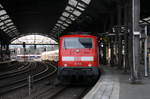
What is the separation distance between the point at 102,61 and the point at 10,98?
32.3 m

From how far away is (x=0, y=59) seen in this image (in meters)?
59.4

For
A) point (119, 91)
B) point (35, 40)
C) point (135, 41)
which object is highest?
point (35, 40)

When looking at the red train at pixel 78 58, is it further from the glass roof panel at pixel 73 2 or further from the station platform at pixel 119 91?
the glass roof panel at pixel 73 2

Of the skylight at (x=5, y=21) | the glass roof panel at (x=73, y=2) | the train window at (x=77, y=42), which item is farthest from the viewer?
the skylight at (x=5, y=21)

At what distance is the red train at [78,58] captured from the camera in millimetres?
17641

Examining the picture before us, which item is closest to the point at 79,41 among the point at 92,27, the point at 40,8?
the point at 40,8

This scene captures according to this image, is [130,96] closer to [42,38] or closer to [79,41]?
[79,41]

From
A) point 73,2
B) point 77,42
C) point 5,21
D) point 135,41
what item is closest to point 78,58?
point 77,42

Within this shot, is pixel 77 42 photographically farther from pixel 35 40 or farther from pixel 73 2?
pixel 35 40

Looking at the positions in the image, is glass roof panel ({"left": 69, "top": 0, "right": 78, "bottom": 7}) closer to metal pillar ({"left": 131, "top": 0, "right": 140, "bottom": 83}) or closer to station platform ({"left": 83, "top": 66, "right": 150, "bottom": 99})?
metal pillar ({"left": 131, "top": 0, "right": 140, "bottom": 83})

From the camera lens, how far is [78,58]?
17781 millimetres

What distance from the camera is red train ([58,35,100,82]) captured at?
17.6 meters

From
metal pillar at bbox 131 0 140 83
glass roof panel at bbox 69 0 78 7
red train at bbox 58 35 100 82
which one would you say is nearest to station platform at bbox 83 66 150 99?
metal pillar at bbox 131 0 140 83

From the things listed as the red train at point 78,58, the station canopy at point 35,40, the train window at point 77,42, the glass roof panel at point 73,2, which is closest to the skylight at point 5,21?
the glass roof panel at point 73,2
